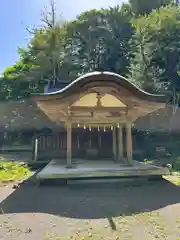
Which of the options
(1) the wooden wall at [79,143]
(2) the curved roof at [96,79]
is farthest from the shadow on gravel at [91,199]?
(1) the wooden wall at [79,143]

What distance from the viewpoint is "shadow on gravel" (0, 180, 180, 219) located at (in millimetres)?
3705

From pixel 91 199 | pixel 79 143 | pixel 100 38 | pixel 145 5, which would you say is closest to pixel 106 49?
pixel 100 38

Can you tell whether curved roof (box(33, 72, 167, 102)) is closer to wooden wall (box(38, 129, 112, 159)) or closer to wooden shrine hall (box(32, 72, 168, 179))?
wooden shrine hall (box(32, 72, 168, 179))

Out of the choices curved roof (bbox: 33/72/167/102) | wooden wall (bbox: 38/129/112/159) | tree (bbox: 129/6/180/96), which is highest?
tree (bbox: 129/6/180/96)

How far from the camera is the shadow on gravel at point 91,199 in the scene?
12.2 ft

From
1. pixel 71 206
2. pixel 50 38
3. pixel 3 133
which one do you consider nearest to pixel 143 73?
pixel 50 38

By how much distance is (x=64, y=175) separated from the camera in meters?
5.51

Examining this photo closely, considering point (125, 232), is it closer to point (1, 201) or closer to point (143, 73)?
point (1, 201)

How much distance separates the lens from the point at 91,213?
11.8 ft

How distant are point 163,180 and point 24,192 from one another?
2.99m

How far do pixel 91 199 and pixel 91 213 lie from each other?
78 cm

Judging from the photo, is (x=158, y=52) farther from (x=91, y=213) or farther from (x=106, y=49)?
(x=91, y=213)

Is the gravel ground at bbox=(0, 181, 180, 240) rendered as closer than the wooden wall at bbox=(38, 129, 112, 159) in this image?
Yes

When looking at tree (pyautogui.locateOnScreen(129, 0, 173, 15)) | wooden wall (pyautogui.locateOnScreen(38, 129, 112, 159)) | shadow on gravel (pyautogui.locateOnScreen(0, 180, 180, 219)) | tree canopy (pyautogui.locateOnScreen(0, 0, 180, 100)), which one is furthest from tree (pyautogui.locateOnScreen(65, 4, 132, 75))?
shadow on gravel (pyautogui.locateOnScreen(0, 180, 180, 219))
